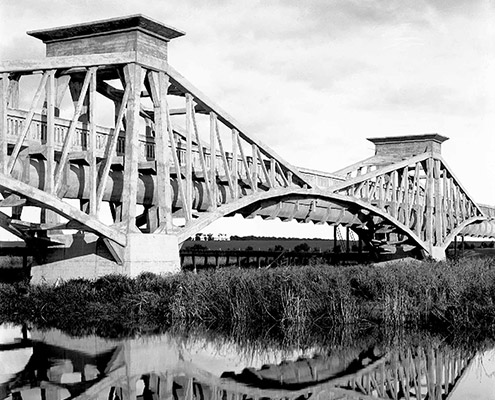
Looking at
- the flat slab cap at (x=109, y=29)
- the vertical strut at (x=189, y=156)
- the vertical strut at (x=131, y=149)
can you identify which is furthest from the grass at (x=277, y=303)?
the flat slab cap at (x=109, y=29)

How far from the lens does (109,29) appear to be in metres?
26.3

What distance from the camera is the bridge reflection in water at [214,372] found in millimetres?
14328

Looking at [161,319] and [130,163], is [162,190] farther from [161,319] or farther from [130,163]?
[161,319]

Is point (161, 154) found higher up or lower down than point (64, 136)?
lower down

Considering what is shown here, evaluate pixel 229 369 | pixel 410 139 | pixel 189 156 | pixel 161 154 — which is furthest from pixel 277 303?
pixel 410 139

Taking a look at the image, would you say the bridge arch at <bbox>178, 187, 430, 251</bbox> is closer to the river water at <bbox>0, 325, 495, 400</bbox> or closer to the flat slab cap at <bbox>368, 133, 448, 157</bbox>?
the flat slab cap at <bbox>368, 133, 448, 157</bbox>

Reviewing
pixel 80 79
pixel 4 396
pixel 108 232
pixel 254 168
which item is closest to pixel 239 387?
pixel 4 396

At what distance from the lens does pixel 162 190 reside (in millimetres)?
27203

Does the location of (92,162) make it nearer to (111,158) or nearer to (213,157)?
(111,158)

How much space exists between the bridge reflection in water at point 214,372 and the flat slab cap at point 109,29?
10.3m

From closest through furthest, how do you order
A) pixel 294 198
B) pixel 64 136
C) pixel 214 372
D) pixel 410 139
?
pixel 214 372 < pixel 64 136 < pixel 294 198 < pixel 410 139

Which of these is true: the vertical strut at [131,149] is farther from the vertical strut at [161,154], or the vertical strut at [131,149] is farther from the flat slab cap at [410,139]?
the flat slab cap at [410,139]

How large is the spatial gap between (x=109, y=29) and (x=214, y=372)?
532 inches

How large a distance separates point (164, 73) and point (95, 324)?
8754mm
